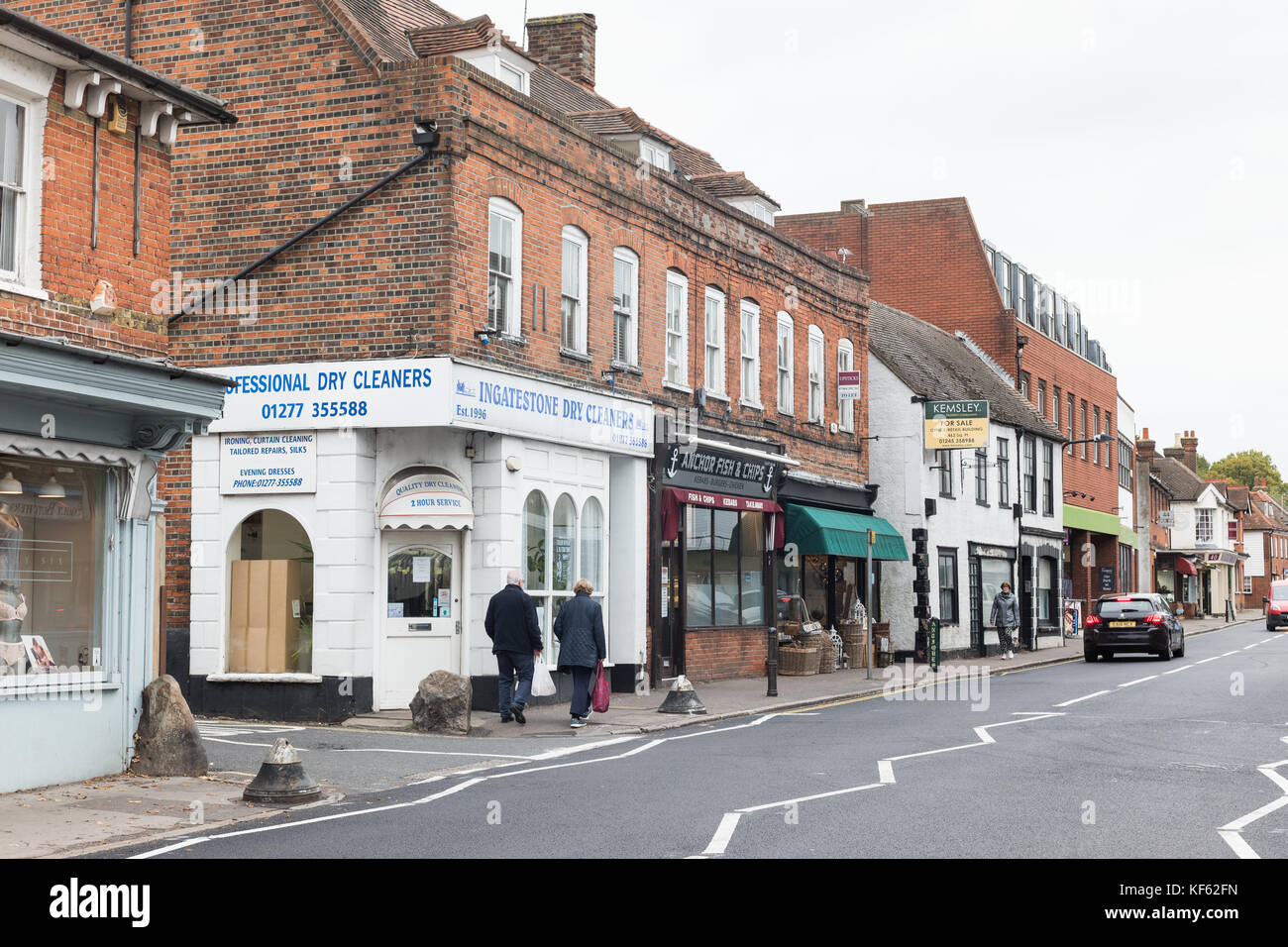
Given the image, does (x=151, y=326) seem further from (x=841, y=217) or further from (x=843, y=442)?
(x=841, y=217)

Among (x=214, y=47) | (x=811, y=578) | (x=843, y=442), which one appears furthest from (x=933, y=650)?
(x=214, y=47)

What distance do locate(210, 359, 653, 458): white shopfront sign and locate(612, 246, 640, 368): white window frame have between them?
3196 mm

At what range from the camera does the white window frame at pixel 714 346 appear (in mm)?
25953

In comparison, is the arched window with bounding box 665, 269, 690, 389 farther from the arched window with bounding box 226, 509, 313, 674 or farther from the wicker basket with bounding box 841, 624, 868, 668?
the wicker basket with bounding box 841, 624, 868, 668

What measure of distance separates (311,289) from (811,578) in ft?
48.8

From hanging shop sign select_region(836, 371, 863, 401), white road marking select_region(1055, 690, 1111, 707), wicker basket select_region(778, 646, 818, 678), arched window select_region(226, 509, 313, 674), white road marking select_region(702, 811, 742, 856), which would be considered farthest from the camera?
hanging shop sign select_region(836, 371, 863, 401)

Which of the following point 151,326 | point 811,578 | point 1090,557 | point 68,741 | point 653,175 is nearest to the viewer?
point 68,741

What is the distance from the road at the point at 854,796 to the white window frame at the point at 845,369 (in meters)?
13.4

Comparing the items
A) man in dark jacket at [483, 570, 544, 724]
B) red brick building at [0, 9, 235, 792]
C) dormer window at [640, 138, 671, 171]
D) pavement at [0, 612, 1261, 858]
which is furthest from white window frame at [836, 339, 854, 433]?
red brick building at [0, 9, 235, 792]

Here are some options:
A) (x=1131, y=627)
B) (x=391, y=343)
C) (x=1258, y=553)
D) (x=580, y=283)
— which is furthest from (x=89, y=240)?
(x=1258, y=553)

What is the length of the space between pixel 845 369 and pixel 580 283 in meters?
11.9

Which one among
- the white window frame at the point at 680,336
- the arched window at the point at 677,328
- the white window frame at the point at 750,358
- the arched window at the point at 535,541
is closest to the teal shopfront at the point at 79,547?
the arched window at the point at 535,541

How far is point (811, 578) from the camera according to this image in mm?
31000

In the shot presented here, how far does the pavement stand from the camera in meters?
10.6
